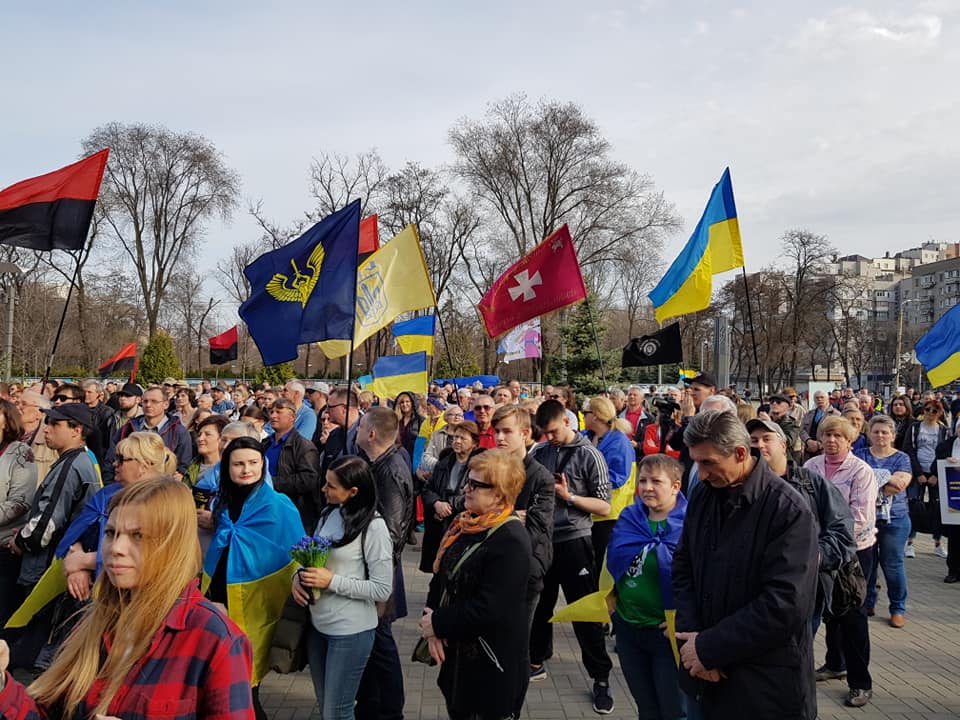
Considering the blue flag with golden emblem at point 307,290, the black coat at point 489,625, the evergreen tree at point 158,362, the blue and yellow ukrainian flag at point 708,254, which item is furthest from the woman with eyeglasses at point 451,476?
the evergreen tree at point 158,362

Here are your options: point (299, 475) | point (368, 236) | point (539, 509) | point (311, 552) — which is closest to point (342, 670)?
point (311, 552)

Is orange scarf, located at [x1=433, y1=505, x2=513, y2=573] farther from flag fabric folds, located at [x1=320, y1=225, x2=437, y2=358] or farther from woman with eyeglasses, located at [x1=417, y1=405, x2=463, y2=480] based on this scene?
flag fabric folds, located at [x1=320, y1=225, x2=437, y2=358]

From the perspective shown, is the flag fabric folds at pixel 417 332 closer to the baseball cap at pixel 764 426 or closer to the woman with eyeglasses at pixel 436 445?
the woman with eyeglasses at pixel 436 445

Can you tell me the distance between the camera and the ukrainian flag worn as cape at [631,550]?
3.78 meters

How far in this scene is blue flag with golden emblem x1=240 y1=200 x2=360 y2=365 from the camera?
6.58 m

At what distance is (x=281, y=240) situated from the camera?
4494 centimetres

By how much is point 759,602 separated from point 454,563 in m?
1.41

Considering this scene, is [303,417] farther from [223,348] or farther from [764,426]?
[223,348]

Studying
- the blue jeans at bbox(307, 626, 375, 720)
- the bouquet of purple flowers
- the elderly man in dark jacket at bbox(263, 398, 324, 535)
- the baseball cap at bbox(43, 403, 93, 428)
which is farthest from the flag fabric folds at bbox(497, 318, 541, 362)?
the bouquet of purple flowers

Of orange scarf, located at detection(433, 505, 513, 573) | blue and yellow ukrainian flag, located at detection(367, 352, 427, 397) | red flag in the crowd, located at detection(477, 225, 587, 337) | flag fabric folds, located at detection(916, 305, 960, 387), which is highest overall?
red flag in the crowd, located at detection(477, 225, 587, 337)

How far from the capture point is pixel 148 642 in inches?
77.6

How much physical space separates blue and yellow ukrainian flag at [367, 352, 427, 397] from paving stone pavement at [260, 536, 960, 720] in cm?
328

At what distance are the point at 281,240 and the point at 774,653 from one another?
1767 inches

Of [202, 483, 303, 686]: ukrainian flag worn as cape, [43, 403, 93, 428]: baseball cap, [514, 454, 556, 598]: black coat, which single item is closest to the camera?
[202, 483, 303, 686]: ukrainian flag worn as cape
